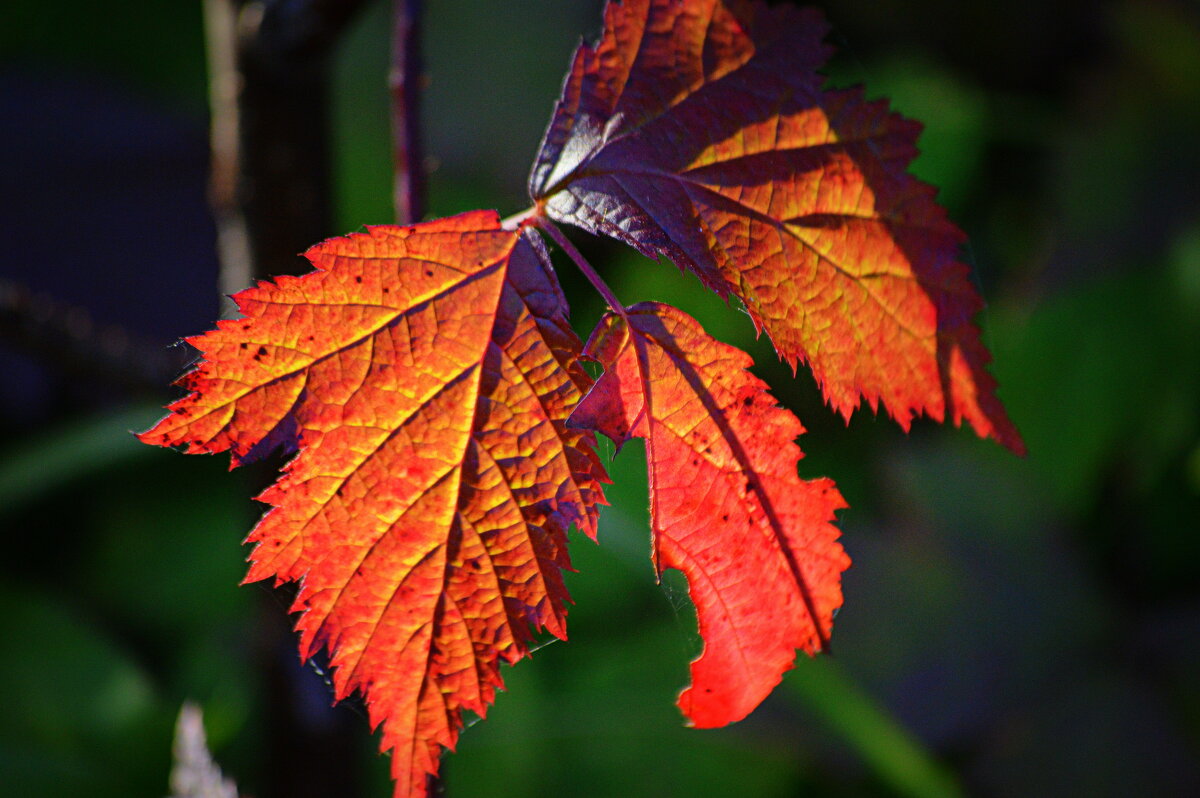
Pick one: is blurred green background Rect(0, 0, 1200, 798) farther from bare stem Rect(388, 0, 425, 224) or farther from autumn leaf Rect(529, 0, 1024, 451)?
autumn leaf Rect(529, 0, 1024, 451)

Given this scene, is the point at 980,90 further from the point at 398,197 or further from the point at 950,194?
the point at 398,197

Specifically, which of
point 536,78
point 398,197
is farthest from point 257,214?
point 536,78

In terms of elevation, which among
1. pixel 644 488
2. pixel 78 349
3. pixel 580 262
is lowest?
pixel 644 488

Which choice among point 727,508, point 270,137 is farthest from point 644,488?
point 727,508

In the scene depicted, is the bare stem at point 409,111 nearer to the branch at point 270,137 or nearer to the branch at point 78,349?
the branch at point 270,137

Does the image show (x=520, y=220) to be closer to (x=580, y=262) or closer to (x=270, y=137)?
(x=580, y=262)
